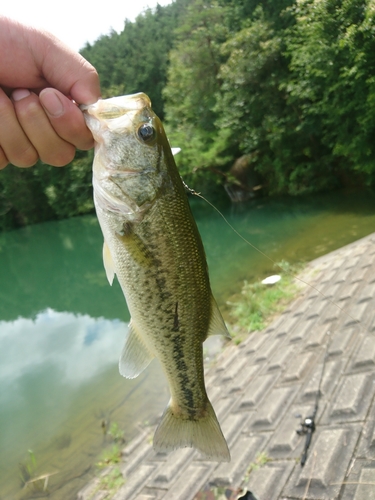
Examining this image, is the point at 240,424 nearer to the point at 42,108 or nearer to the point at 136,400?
the point at 136,400

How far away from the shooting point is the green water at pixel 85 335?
605 centimetres

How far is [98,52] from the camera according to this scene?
51094mm

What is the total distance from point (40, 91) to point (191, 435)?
179 cm

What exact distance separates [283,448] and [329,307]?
2667mm

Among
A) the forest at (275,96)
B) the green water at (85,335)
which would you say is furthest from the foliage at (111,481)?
the forest at (275,96)

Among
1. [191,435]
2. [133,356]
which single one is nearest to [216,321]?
[133,356]

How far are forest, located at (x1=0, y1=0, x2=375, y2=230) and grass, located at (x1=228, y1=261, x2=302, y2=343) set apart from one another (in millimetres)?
9107

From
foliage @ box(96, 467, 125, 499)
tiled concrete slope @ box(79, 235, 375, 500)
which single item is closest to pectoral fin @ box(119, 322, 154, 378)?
tiled concrete slope @ box(79, 235, 375, 500)

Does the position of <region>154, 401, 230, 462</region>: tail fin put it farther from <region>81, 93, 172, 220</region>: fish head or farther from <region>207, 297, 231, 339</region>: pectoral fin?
<region>81, 93, 172, 220</region>: fish head

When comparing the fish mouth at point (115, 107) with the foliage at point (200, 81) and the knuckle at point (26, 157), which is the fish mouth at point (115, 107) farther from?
the foliage at point (200, 81)

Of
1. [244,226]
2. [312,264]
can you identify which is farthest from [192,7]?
[312,264]

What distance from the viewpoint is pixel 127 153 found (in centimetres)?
178

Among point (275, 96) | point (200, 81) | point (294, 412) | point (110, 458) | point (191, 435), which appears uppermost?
point (200, 81)

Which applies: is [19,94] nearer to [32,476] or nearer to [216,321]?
[216,321]
